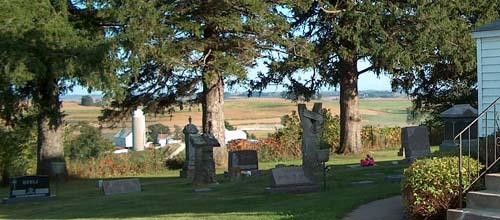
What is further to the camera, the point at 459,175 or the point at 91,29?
the point at 91,29

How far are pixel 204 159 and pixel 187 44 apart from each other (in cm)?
746

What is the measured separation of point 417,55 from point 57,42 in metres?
15.8

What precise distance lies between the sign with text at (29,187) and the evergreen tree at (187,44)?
4.92m

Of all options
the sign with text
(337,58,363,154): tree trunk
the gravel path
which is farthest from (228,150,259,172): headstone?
the gravel path

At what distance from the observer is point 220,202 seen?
1631 centimetres

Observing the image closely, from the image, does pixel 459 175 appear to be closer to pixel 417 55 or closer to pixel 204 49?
pixel 204 49

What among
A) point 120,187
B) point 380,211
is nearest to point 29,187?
point 120,187

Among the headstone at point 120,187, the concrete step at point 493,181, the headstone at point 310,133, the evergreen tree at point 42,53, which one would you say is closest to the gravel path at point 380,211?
the concrete step at point 493,181

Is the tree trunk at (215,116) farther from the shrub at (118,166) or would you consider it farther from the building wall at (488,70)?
the building wall at (488,70)

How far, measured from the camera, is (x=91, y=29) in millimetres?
26672

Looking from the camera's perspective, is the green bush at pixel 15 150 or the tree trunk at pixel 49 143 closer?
the green bush at pixel 15 150

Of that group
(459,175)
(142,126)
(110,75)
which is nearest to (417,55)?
(110,75)

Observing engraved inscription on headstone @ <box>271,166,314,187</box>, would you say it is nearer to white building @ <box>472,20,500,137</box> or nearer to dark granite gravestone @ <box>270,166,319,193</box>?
dark granite gravestone @ <box>270,166,319,193</box>

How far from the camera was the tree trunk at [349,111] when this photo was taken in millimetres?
34531
